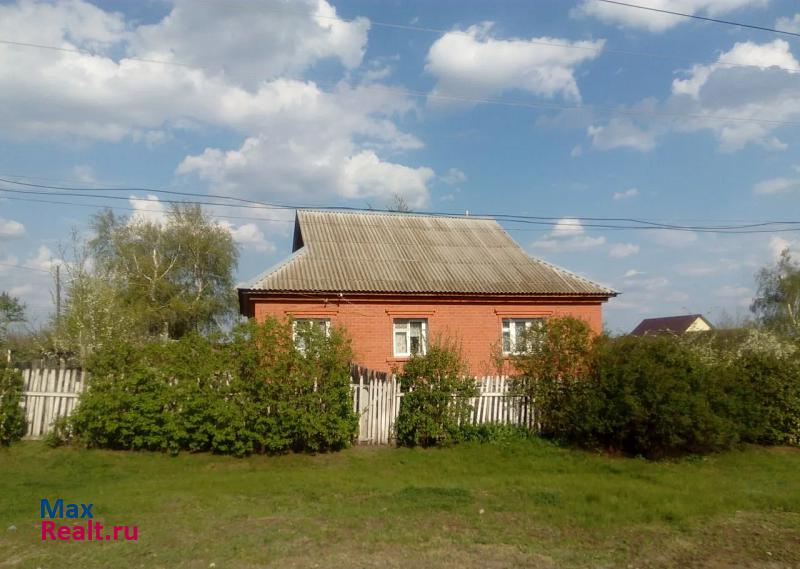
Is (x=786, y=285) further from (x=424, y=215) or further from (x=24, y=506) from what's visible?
(x=24, y=506)

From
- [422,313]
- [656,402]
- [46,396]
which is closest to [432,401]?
[656,402]

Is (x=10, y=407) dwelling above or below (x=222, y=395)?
below

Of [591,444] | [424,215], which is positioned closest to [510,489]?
[591,444]

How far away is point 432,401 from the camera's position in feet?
38.4

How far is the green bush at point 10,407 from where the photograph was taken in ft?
35.7

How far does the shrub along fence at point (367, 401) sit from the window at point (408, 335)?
5.56m

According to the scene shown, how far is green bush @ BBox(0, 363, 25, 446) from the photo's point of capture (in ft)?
35.7

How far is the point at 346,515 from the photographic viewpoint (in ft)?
23.4

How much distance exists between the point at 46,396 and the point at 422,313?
387 inches

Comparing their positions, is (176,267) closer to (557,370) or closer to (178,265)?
(178,265)

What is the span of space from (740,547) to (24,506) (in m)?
8.08

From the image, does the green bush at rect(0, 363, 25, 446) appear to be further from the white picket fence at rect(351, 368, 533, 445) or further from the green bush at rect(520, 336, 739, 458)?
the green bush at rect(520, 336, 739, 458)

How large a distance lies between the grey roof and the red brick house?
0.03 metres

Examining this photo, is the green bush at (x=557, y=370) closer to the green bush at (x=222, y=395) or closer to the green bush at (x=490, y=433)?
the green bush at (x=490, y=433)
